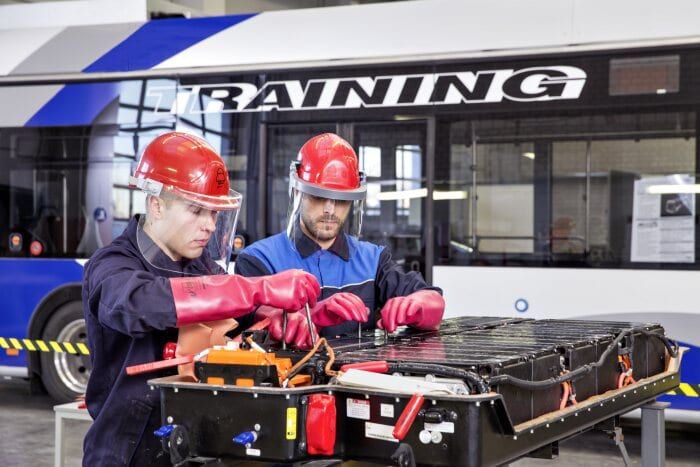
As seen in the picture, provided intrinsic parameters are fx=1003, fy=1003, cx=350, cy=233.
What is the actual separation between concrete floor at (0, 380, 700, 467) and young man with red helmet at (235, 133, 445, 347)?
297cm

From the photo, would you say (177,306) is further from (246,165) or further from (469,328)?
(246,165)

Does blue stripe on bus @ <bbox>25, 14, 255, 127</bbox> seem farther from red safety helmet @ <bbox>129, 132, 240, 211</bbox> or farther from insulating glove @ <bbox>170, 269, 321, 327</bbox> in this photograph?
insulating glove @ <bbox>170, 269, 321, 327</bbox>

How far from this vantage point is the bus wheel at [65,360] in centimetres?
848

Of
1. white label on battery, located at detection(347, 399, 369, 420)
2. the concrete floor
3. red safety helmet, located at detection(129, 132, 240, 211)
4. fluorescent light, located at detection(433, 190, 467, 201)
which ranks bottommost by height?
the concrete floor

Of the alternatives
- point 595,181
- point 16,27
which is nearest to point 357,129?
point 595,181

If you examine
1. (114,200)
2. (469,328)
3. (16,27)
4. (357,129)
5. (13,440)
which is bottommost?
(13,440)

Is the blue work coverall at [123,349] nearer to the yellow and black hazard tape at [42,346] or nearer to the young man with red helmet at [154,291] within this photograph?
the young man with red helmet at [154,291]

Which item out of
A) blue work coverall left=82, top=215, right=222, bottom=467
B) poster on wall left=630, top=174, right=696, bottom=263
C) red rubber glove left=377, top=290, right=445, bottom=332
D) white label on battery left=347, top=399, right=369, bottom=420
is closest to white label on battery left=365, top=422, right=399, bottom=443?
→ white label on battery left=347, top=399, right=369, bottom=420

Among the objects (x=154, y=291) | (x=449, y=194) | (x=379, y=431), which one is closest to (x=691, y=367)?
(x=449, y=194)

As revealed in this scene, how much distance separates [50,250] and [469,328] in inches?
218

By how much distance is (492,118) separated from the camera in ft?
24.0

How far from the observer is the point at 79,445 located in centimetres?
748

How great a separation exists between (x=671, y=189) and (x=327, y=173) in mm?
3724

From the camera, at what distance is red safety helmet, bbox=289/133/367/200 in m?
3.90
